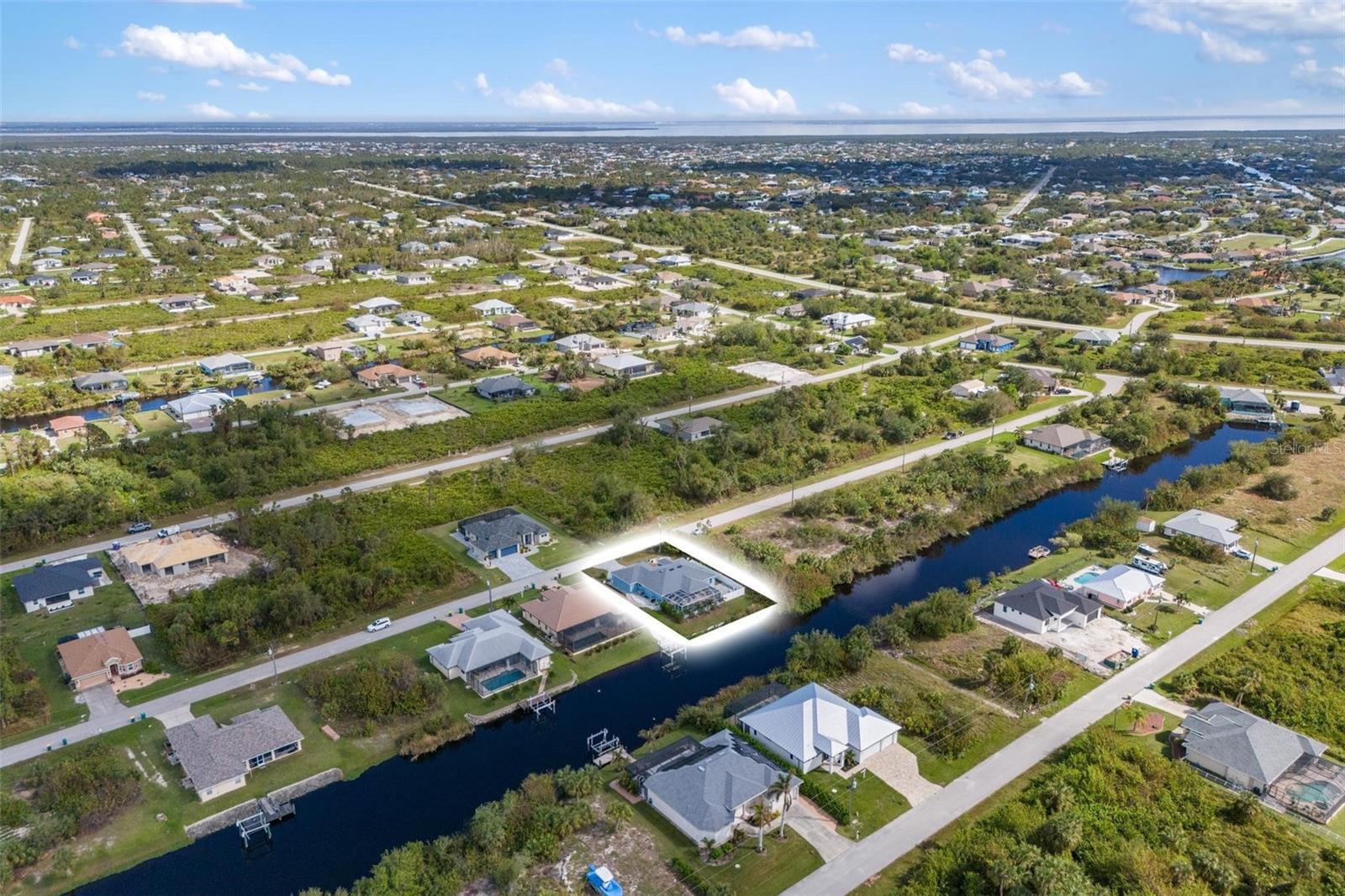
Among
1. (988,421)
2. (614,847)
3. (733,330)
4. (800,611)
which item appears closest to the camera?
(614,847)

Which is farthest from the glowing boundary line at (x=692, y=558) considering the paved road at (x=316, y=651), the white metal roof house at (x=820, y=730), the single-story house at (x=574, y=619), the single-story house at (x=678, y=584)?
the white metal roof house at (x=820, y=730)

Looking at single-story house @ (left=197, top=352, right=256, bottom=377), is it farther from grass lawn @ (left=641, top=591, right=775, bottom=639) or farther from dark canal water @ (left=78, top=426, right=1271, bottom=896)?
dark canal water @ (left=78, top=426, right=1271, bottom=896)

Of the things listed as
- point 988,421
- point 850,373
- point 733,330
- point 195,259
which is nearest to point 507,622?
point 988,421

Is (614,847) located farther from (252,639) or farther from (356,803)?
(252,639)

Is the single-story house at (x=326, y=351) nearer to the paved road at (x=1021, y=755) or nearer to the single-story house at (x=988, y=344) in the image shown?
the single-story house at (x=988, y=344)

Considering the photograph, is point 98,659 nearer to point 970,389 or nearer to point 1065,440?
point 1065,440

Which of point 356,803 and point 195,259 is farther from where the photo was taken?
point 195,259
